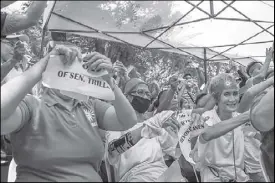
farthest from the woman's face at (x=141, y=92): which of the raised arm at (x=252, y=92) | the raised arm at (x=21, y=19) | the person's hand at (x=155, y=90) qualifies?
the person's hand at (x=155, y=90)

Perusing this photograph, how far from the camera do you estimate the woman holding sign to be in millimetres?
1613

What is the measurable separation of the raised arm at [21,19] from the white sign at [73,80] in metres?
0.65

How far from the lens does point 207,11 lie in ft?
19.0

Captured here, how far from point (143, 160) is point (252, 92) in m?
0.98

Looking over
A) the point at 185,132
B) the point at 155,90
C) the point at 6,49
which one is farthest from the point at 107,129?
the point at 155,90

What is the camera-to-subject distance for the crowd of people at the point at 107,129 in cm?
167

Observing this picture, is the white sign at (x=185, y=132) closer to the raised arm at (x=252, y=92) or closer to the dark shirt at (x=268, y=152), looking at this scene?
the raised arm at (x=252, y=92)

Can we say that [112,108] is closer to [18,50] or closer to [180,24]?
[18,50]

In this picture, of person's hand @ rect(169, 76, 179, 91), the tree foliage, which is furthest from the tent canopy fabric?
person's hand @ rect(169, 76, 179, 91)

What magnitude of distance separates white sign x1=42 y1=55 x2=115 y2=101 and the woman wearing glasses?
626mm

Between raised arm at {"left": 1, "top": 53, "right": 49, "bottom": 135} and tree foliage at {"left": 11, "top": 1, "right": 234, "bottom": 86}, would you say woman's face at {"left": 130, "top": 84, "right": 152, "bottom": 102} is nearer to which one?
tree foliage at {"left": 11, "top": 1, "right": 234, "bottom": 86}

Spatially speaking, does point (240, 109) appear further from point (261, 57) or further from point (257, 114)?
point (261, 57)

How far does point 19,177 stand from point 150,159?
4.47 feet

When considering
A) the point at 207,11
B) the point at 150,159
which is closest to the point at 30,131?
the point at 150,159
